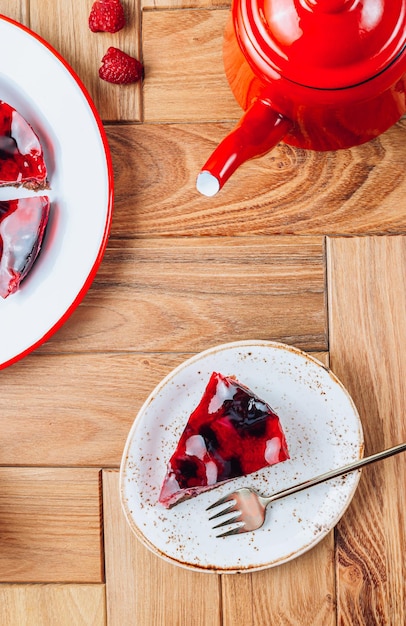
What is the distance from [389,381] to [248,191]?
27cm

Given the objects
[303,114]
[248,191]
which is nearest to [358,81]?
[303,114]

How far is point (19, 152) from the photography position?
0.77 meters

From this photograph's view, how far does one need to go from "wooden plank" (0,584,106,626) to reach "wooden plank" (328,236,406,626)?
0.97ft

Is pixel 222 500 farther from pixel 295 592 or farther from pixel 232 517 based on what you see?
pixel 295 592

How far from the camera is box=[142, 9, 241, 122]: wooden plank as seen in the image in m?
0.79

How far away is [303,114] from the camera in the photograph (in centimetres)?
63

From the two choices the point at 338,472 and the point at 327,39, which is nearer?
the point at 327,39

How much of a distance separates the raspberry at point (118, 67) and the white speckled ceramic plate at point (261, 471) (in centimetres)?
32

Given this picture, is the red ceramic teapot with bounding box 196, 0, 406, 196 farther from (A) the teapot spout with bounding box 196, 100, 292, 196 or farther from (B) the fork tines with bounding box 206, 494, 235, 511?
(B) the fork tines with bounding box 206, 494, 235, 511

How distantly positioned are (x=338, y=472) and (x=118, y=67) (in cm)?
50

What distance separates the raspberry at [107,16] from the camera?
2.56 ft

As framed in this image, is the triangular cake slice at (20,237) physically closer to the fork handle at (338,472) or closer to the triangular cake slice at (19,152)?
the triangular cake slice at (19,152)

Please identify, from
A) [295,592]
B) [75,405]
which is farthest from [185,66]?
[295,592]

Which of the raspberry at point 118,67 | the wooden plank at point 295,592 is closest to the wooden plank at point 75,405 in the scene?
the wooden plank at point 295,592
